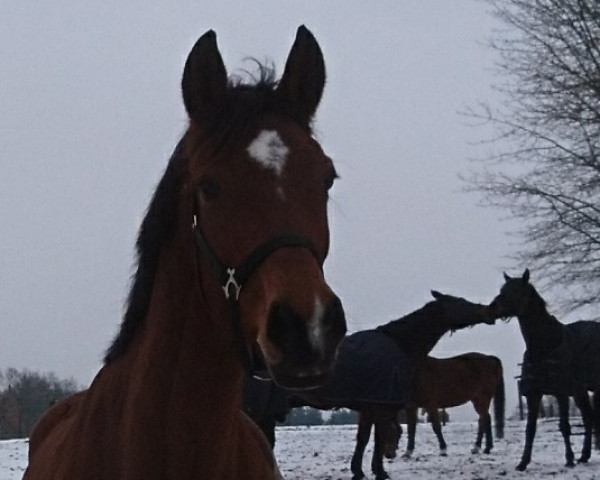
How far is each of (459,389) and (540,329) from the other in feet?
11.3

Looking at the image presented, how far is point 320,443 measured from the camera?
18438 mm

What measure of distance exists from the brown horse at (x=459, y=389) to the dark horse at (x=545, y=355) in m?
2.47

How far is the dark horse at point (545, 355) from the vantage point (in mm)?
13805

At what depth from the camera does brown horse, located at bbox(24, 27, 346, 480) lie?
89.1 inches

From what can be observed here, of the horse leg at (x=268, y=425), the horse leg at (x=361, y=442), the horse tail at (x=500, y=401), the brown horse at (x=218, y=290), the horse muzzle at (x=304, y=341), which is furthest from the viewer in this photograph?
the horse tail at (x=500, y=401)

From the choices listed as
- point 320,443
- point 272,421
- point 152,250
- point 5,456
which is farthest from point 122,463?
point 320,443

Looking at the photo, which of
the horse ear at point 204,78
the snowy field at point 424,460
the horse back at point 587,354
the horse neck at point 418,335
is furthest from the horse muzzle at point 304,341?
the horse back at point 587,354

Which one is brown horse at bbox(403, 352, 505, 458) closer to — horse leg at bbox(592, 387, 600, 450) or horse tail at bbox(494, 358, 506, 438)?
horse tail at bbox(494, 358, 506, 438)

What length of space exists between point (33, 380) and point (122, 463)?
27.4m

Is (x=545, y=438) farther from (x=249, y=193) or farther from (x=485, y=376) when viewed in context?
(x=249, y=193)

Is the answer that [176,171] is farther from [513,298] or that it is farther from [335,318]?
[513,298]

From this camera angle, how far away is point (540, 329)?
14.0 m

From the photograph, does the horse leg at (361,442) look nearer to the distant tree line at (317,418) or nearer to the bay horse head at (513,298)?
the bay horse head at (513,298)

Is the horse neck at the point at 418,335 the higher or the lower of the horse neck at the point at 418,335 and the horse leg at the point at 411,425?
the higher
